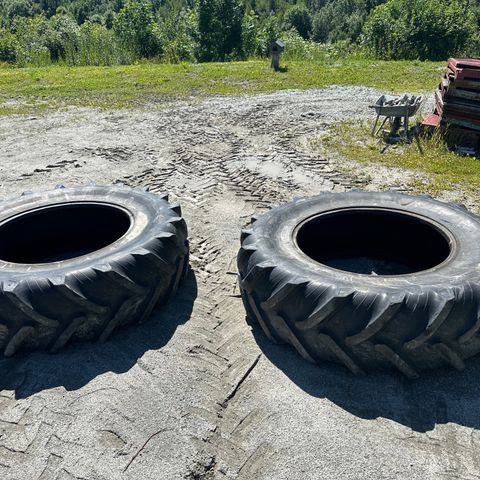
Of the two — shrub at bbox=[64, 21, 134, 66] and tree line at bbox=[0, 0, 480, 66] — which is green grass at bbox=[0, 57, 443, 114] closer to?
shrub at bbox=[64, 21, 134, 66]

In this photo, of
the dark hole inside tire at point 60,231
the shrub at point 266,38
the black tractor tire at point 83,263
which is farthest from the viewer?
the shrub at point 266,38

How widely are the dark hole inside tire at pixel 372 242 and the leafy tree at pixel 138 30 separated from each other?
19.4m

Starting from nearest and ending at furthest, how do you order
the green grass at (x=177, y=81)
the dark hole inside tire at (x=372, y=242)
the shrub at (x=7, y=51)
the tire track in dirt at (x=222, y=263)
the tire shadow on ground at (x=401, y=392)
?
1. the tire track in dirt at (x=222, y=263)
2. the tire shadow on ground at (x=401, y=392)
3. the dark hole inside tire at (x=372, y=242)
4. the green grass at (x=177, y=81)
5. the shrub at (x=7, y=51)

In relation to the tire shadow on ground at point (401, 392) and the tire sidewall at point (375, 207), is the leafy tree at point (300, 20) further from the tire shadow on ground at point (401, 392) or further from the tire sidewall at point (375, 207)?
the tire shadow on ground at point (401, 392)

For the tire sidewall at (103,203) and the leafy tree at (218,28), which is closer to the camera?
the tire sidewall at (103,203)

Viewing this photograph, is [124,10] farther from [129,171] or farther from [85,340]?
[85,340]

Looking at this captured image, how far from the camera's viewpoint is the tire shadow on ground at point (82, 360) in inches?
118

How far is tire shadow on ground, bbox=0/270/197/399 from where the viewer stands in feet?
9.86

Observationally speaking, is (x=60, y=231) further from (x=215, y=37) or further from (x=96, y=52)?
(x=215, y=37)

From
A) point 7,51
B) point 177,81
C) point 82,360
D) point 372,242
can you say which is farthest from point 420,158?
point 7,51

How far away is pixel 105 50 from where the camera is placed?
1950cm

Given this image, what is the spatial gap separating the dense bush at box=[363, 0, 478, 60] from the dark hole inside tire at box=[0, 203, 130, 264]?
1810cm

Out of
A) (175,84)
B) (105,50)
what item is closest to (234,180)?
(175,84)

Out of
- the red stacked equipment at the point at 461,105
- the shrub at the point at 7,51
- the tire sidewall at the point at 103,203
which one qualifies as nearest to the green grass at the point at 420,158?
the red stacked equipment at the point at 461,105
